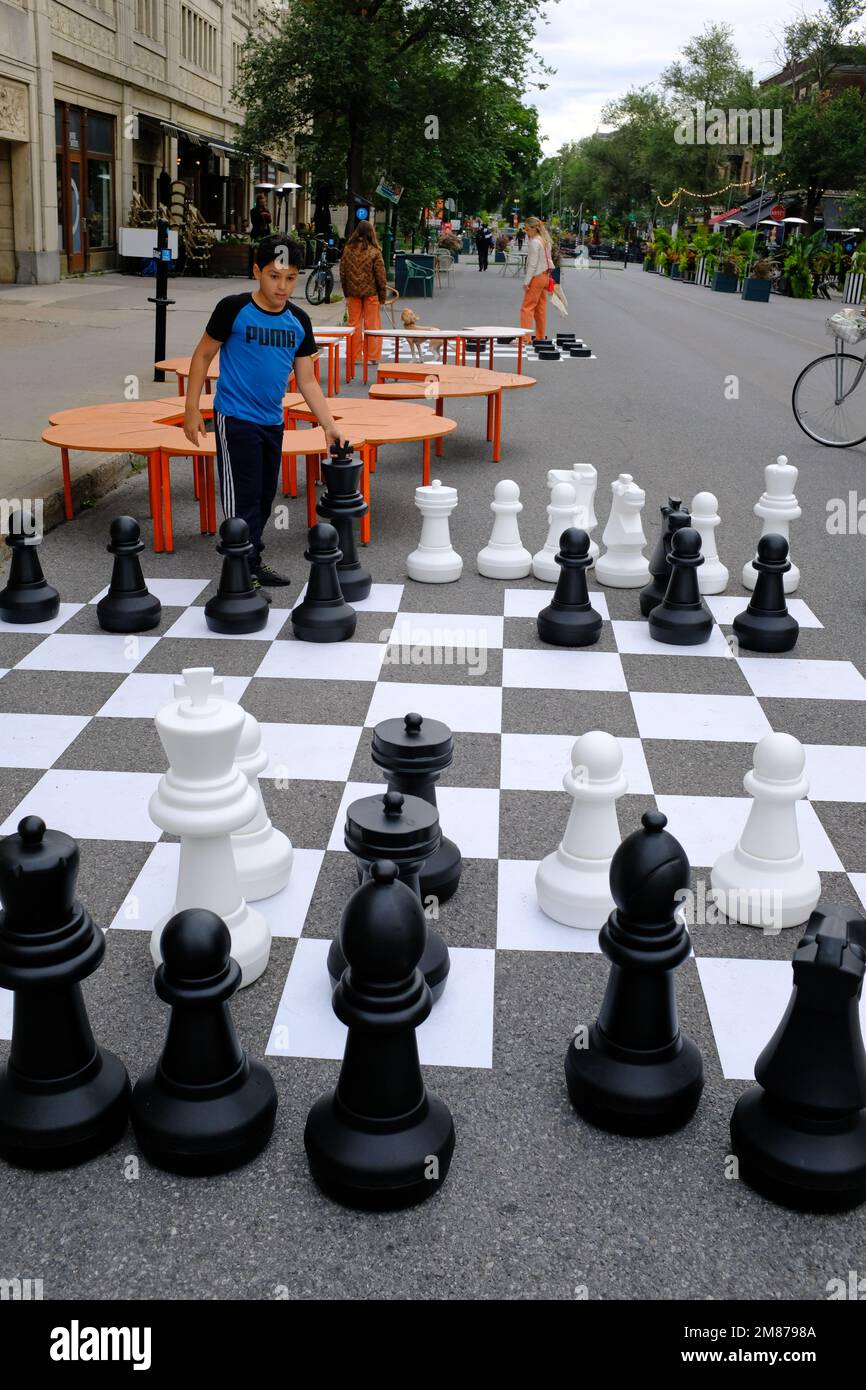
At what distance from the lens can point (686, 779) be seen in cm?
350

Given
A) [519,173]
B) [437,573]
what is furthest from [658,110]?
[437,573]

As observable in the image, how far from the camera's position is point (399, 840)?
2.35 m

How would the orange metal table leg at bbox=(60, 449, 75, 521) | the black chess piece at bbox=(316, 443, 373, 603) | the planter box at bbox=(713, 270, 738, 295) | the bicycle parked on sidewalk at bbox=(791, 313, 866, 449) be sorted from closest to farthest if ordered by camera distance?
1. the black chess piece at bbox=(316, 443, 373, 603)
2. the orange metal table leg at bbox=(60, 449, 75, 521)
3. the bicycle parked on sidewalk at bbox=(791, 313, 866, 449)
4. the planter box at bbox=(713, 270, 738, 295)

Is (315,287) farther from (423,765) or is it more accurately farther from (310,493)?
(423,765)

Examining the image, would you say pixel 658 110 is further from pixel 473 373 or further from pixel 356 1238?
→ pixel 356 1238

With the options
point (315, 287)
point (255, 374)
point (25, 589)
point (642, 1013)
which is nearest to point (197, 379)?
point (255, 374)

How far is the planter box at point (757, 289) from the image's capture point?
3072 centimetres

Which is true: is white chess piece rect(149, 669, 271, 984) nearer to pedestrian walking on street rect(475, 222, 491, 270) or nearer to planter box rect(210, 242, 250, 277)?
planter box rect(210, 242, 250, 277)

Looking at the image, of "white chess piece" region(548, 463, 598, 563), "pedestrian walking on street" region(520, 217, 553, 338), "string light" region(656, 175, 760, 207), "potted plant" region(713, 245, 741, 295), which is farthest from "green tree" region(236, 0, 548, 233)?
"string light" region(656, 175, 760, 207)

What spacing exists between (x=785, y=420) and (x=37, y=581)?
7.82 m

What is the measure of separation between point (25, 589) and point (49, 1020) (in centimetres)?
300

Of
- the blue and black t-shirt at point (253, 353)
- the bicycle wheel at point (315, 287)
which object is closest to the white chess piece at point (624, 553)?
the blue and black t-shirt at point (253, 353)

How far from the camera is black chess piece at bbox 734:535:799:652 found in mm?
4539

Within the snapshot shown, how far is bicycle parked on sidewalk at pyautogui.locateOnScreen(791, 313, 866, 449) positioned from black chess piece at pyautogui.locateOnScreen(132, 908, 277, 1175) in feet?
24.1
